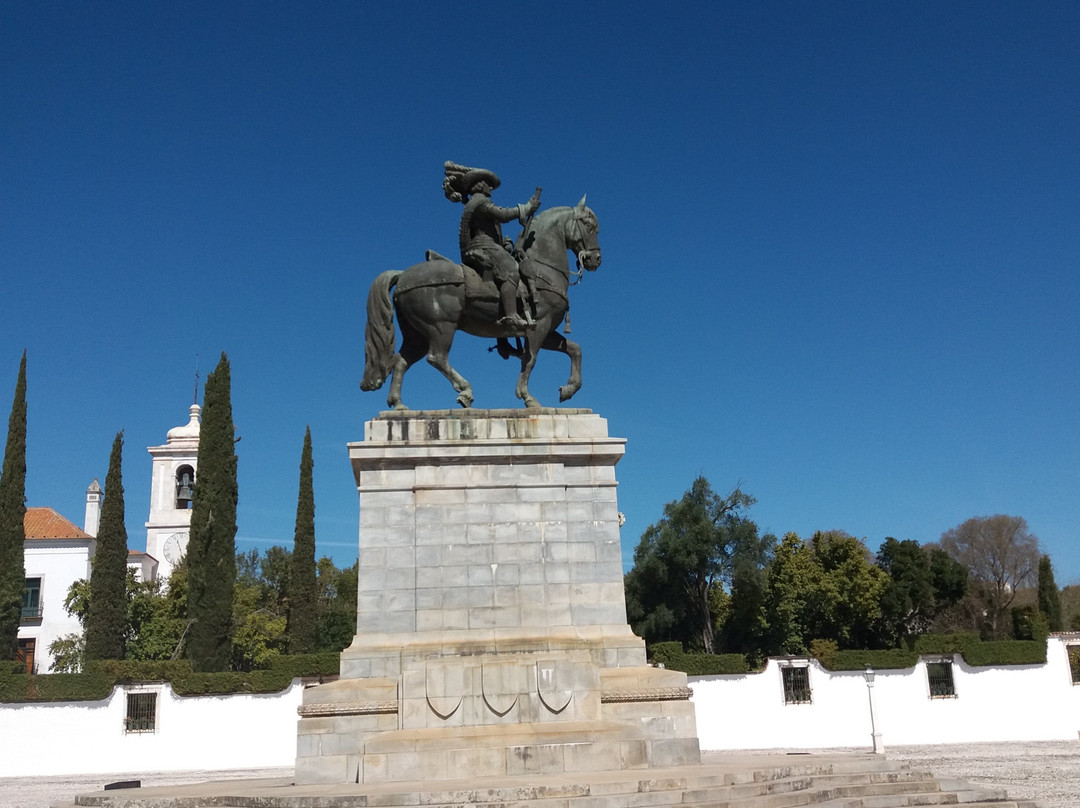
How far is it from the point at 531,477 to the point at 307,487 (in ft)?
99.9

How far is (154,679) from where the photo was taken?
27469 mm

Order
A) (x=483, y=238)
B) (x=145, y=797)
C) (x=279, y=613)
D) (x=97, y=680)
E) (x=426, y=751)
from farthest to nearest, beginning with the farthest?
(x=279, y=613), (x=97, y=680), (x=483, y=238), (x=426, y=751), (x=145, y=797)

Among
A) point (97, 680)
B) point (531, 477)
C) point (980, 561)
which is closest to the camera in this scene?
point (531, 477)

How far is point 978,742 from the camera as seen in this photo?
2836 cm

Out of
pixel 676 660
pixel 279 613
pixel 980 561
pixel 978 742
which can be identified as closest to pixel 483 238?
pixel 676 660

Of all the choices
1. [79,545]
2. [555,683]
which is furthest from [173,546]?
[555,683]

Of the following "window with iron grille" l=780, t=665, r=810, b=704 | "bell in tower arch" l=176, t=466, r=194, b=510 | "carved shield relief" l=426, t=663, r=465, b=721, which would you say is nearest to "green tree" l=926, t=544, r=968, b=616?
"window with iron grille" l=780, t=665, r=810, b=704

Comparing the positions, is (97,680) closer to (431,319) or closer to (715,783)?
(431,319)

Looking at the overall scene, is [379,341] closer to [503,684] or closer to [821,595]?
[503,684]

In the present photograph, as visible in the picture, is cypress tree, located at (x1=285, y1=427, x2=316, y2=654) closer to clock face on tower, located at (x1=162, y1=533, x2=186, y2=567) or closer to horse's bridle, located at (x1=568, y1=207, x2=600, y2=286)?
clock face on tower, located at (x1=162, y1=533, x2=186, y2=567)

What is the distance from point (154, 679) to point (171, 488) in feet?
109

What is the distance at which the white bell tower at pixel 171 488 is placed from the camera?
56.9 metres

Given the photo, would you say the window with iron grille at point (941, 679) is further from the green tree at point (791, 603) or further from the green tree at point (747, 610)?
the green tree at point (747, 610)

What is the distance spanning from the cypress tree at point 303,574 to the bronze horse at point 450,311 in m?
27.2
